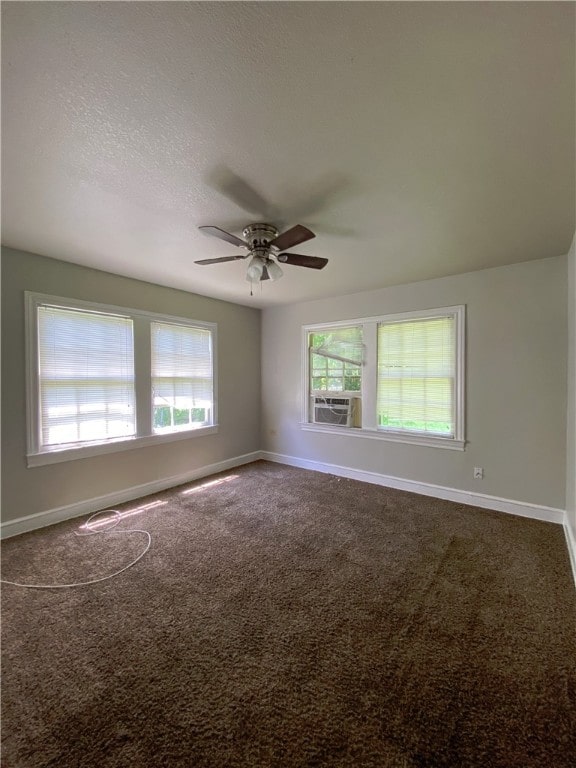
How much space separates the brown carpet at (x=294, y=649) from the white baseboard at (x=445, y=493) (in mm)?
202

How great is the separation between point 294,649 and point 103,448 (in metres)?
2.74

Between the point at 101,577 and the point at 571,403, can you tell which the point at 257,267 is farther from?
the point at 571,403

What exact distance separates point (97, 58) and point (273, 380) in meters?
4.16

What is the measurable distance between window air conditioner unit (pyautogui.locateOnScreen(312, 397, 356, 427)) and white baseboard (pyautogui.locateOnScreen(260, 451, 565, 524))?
0.63m

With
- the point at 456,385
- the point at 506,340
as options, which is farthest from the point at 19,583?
the point at 506,340

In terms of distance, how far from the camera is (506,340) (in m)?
3.15

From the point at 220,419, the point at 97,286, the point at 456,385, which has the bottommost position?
the point at 220,419

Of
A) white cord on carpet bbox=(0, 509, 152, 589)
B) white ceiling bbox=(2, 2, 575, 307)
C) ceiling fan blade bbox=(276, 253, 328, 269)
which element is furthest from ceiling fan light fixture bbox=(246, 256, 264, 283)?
white cord on carpet bbox=(0, 509, 152, 589)

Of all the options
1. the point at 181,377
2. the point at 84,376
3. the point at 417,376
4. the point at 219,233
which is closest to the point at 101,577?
the point at 84,376

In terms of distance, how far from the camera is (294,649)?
1593 mm

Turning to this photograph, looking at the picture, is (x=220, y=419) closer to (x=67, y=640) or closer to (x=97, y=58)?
(x=67, y=640)

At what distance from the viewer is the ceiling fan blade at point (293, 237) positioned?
1.88 m

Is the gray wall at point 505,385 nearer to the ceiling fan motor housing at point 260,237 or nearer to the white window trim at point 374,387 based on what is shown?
the white window trim at point 374,387

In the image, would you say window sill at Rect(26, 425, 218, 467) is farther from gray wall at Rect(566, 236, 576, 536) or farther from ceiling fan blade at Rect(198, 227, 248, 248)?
gray wall at Rect(566, 236, 576, 536)
